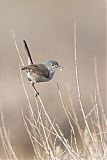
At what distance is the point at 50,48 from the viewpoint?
1489 cm

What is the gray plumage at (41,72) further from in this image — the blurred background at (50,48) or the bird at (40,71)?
the blurred background at (50,48)

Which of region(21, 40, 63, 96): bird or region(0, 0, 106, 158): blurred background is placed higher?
region(21, 40, 63, 96): bird

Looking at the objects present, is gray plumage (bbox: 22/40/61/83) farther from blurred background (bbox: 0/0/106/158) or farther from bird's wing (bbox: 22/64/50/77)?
A: blurred background (bbox: 0/0/106/158)

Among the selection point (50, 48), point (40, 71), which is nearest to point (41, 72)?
point (40, 71)

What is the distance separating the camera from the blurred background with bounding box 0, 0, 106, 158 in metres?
12.2

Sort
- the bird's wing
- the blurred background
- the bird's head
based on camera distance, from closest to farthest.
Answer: the bird's wing, the bird's head, the blurred background

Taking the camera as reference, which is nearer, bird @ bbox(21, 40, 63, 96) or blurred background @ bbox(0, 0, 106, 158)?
bird @ bbox(21, 40, 63, 96)

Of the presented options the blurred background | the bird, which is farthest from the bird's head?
the blurred background

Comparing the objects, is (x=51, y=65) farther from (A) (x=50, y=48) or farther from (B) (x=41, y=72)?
(A) (x=50, y=48)

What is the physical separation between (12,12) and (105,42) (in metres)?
3.69

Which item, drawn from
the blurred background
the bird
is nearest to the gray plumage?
the bird

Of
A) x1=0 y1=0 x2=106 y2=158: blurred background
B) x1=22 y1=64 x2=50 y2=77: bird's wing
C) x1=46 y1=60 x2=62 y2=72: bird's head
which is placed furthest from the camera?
x1=0 y1=0 x2=106 y2=158: blurred background

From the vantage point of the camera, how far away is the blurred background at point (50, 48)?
1219 cm

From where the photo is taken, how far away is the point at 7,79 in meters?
13.2
